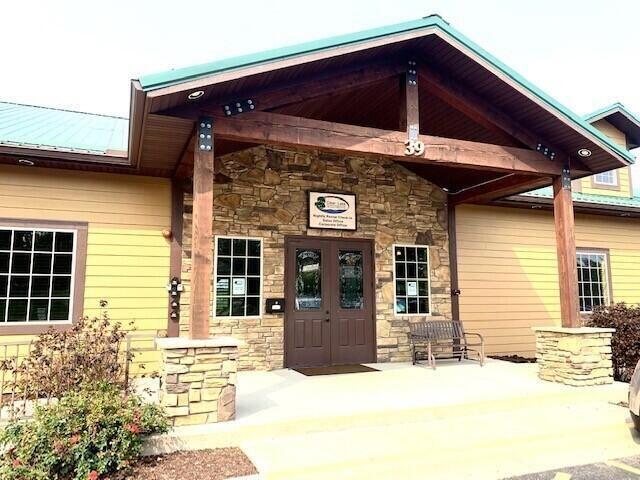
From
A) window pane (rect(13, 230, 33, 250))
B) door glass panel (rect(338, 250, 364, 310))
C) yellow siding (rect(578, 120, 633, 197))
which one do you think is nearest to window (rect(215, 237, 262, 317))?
door glass panel (rect(338, 250, 364, 310))

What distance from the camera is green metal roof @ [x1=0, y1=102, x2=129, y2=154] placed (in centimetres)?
654

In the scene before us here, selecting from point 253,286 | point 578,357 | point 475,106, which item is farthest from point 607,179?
point 253,286

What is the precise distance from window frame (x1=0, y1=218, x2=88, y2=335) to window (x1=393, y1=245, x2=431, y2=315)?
503cm

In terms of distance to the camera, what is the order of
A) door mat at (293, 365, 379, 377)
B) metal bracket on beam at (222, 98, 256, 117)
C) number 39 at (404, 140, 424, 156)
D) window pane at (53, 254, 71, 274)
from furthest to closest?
door mat at (293, 365, 379, 377) → window pane at (53, 254, 71, 274) → number 39 at (404, 140, 424, 156) → metal bracket on beam at (222, 98, 256, 117)

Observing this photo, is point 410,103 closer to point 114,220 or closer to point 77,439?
point 114,220

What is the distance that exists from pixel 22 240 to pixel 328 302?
4556 millimetres

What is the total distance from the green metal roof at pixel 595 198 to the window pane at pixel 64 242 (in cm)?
809

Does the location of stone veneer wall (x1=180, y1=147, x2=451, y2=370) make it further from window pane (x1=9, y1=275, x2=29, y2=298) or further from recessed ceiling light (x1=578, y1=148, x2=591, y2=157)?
recessed ceiling light (x1=578, y1=148, x2=591, y2=157)

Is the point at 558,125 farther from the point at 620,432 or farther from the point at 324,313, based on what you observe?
the point at 324,313

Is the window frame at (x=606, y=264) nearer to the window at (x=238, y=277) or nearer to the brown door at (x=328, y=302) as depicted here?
the brown door at (x=328, y=302)

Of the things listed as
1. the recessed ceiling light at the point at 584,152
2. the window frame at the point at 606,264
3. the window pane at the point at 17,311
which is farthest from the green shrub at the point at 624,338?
the window pane at the point at 17,311

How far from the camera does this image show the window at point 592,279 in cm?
1062

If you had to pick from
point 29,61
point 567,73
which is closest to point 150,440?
point 567,73

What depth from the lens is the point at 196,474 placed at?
367 centimetres
